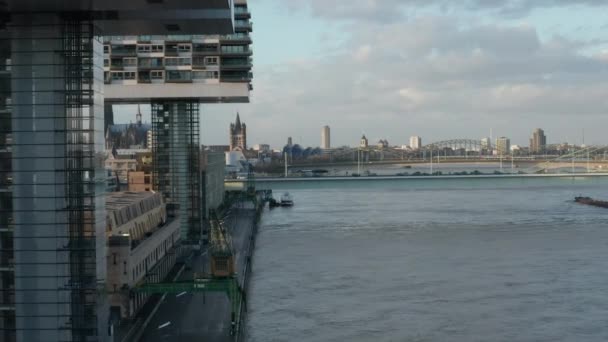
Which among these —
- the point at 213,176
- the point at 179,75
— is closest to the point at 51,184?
the point at 179,75

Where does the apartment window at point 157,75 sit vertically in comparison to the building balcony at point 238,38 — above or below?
below

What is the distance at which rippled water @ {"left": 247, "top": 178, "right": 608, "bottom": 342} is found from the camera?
10828 mm

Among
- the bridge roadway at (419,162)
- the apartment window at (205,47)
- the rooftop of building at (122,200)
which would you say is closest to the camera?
the rooftop of building at (122,200)

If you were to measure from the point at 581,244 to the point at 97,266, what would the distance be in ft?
49.5

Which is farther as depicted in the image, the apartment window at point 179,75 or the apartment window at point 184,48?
the apartment window at point 179,75

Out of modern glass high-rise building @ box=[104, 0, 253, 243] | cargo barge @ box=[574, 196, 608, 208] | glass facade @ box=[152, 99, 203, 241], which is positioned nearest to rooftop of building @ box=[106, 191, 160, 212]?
glass facade @ box=[152, 99, 203, 241]

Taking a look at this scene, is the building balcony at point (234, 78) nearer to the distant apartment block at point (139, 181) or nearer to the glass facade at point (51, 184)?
the distant apartment block at point (139, 181)

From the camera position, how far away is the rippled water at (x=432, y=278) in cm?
1083

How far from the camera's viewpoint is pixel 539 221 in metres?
27.0

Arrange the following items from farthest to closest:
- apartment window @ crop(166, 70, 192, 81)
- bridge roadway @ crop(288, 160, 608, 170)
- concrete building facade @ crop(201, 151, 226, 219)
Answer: bridge roadway @ crop(288, 160, 608, 170)
concrete building facade @ crop(201, 151, 226, 219)
apartment window @ crop(166, 70, 192, 81)

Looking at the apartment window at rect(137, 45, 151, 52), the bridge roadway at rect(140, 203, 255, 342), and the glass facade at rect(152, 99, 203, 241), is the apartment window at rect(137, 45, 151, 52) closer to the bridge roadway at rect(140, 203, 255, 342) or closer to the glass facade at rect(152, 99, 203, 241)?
the glass facade at rect(152, 99, 203, 241)

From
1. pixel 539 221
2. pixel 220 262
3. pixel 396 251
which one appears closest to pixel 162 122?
pixel 396 251

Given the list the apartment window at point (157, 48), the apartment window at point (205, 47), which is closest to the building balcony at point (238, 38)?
the apartment window at point (205, 47)

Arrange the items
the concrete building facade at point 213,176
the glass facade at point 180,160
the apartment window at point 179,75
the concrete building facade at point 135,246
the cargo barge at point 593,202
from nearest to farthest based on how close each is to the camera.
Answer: the concrete building facade at point 135,246 < the apartment window at point 179,75 < the glass facade at point 180,160 < the concrete building facade at point 213,176 < the cargo barge at point 593,202
